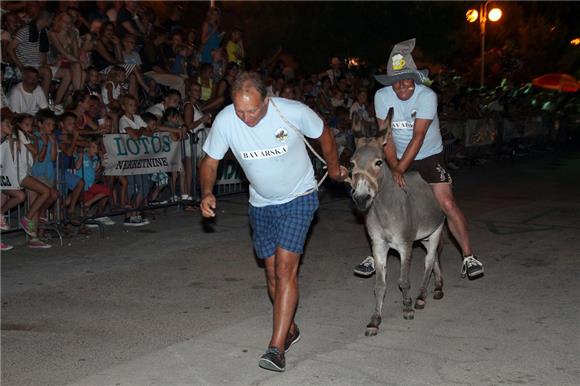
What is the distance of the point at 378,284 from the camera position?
283 inches

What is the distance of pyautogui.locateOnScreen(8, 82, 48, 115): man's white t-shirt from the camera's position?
12.7 metres

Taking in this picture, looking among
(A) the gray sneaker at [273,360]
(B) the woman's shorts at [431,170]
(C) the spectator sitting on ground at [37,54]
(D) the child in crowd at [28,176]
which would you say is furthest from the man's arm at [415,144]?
(C) the spectator sitting on ground at [37,54]

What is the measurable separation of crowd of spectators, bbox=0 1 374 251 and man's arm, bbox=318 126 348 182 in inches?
222

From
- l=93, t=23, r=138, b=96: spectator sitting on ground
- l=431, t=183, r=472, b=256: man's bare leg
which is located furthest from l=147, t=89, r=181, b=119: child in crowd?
l=431, t=183, r=472, b=256: man's bare leg

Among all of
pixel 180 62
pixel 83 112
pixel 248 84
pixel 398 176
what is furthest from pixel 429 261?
pixel 180 62

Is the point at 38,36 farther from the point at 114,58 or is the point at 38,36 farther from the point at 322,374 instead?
the point at 322,374

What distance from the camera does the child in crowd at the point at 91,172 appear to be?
456 inches

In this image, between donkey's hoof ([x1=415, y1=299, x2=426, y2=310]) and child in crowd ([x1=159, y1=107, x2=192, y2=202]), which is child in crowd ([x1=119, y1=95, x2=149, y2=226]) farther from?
donkey's hoof ([x1=415, y1=299, x2=426, y2=310])

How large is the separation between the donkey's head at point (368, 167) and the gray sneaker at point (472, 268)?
191 cm

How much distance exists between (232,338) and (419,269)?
336 centimetres

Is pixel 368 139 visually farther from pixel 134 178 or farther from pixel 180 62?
pixel 180 62

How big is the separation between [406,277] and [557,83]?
32532 mm

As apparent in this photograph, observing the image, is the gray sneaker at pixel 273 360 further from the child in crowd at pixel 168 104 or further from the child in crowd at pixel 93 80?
the child in crowd at pixel 93 80

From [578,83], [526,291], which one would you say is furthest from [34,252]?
[578,83]
